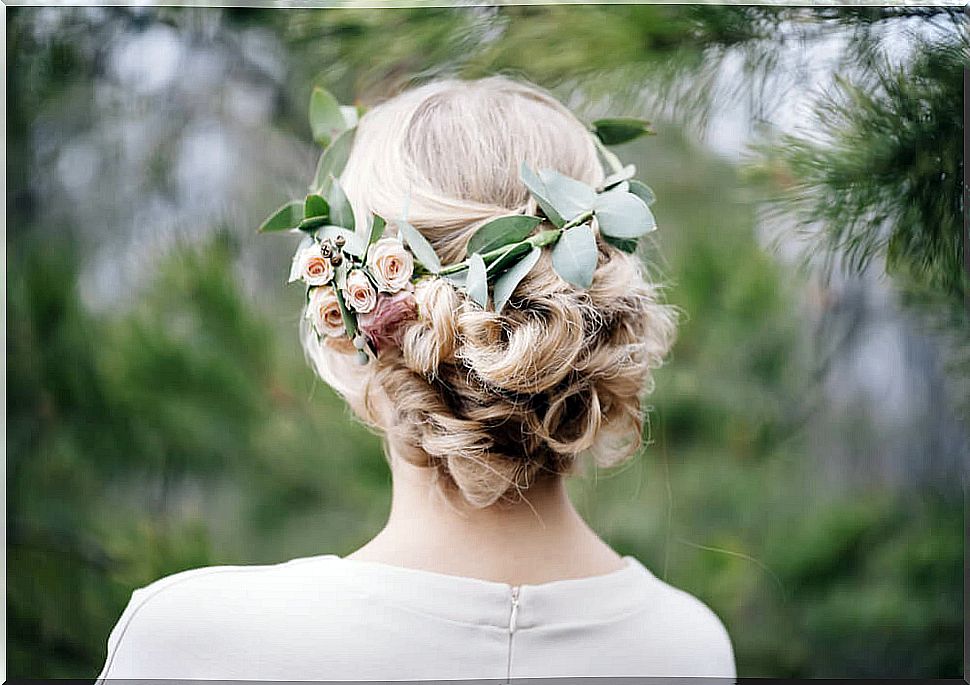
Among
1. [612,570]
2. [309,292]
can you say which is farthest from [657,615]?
[309,292]

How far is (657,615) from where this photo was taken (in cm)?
64

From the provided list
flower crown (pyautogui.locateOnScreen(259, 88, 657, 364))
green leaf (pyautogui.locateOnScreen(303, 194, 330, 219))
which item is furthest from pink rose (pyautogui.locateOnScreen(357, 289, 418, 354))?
green leaf (pyautogui.locateOnScreen(303, 194, 330, 219))

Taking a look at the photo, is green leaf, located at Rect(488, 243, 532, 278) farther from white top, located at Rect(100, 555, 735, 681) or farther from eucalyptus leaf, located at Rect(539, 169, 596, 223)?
white top, located at Rect(100, 555, 735, 681)

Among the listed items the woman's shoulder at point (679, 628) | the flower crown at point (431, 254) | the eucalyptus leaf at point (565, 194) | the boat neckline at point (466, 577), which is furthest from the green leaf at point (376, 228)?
the woman's shoulder at point (679, 628)

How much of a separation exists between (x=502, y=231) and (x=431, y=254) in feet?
0.16

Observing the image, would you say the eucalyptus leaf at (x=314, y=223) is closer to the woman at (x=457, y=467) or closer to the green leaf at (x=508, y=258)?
the woman at (x=457, y=467)

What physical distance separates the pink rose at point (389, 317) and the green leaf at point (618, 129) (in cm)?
29

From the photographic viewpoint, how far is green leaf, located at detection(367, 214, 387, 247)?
0.57 meters

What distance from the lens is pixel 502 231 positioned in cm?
55

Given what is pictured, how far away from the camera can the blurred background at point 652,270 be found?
2.48 feet

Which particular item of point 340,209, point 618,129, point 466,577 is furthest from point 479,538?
point 618,129

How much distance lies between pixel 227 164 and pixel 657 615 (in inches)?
20.9

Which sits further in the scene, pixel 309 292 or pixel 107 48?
pixel 107 48

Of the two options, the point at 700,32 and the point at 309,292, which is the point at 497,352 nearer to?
the point at 309,292
